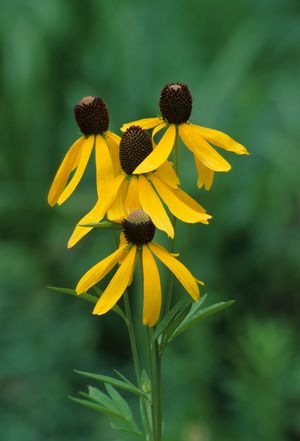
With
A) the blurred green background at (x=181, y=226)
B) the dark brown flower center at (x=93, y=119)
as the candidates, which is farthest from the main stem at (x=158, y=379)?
the blurred green background at (x=181, y=226)

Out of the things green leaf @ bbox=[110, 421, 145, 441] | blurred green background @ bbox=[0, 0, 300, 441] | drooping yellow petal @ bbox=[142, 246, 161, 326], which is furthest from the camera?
blurred green background @ bbox=[0, 0, 300, 441]

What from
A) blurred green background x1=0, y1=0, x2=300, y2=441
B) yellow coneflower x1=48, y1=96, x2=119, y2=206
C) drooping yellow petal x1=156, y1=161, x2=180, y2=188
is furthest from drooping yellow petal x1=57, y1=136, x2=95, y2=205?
blurred green background x1=0, y1=0, x2=300, y2=441

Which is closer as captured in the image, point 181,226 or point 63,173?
point 63,173

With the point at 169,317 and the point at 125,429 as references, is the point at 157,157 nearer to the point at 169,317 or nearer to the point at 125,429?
the point at 169,317

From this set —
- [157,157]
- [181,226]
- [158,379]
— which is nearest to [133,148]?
[157,157]

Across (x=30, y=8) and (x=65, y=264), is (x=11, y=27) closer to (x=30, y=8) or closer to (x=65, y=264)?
(x=30, y=8)

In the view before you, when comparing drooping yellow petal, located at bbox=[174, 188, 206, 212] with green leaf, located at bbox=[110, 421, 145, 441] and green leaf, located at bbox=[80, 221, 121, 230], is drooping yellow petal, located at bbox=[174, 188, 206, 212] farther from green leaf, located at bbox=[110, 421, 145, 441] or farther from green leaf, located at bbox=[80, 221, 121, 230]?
green leaf, located at bbox=[110, 421, 145, 441]
